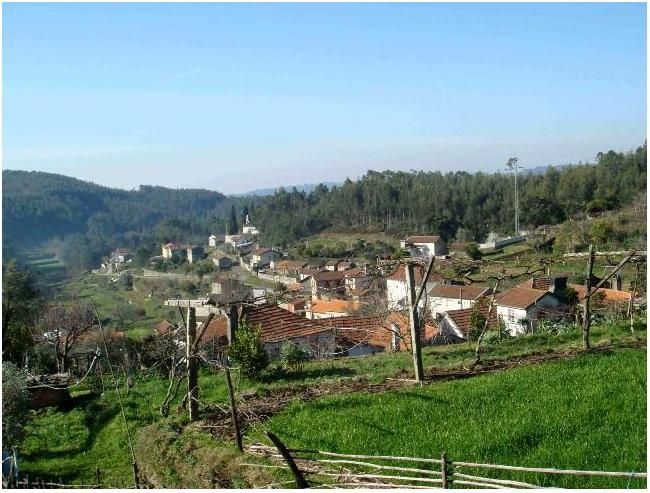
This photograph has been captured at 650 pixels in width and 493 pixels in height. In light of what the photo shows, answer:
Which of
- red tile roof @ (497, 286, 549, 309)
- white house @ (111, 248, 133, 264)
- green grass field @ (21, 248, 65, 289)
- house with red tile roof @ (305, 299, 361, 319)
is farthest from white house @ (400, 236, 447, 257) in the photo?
green grass field @ (21, 248, 65, 289)

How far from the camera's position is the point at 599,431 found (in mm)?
6094

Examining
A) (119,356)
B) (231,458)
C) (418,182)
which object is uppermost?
(418,182)

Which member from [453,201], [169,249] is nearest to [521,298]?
[169,249]

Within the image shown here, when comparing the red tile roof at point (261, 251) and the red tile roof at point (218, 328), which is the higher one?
the red tile roof at point (261, 251)

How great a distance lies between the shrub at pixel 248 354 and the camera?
11.1 meters

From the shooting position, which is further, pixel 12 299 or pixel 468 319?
pixel 468 319

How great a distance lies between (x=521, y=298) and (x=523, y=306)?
2.50 feet

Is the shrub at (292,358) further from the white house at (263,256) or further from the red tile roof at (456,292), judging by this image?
the white house at (263,256)

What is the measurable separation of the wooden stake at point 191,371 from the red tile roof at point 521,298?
1432cm

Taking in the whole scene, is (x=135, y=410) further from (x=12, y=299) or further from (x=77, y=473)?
(x=12, y=299)

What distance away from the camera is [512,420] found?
21.8 feet

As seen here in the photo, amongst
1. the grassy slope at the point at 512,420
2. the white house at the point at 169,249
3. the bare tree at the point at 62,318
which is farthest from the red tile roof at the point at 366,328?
the white house at the point at 169,249

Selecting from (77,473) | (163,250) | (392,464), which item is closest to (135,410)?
(77,473)

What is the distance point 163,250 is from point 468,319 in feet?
80.2
